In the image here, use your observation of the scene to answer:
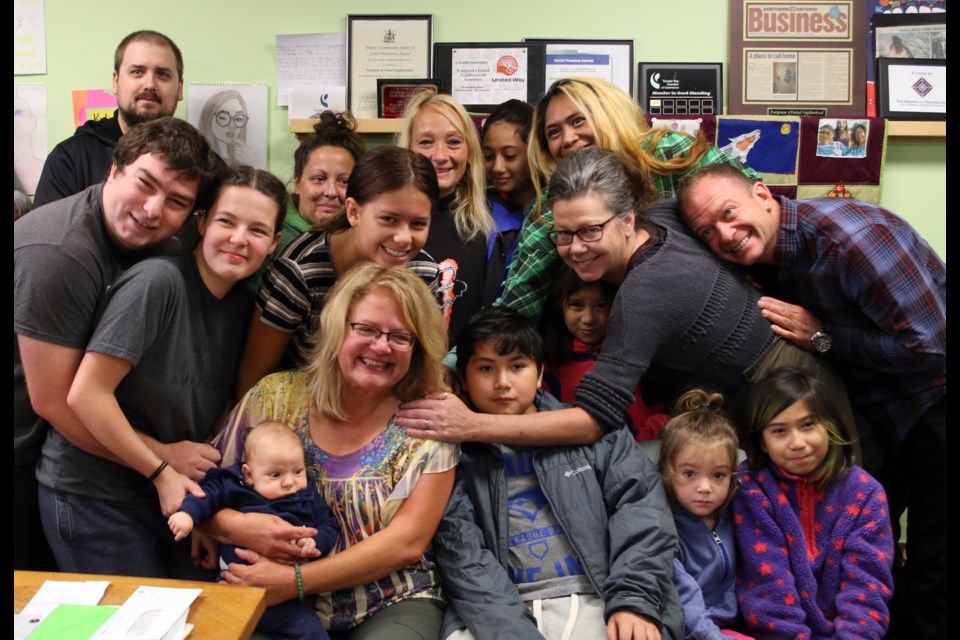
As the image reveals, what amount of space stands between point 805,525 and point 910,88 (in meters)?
2.06

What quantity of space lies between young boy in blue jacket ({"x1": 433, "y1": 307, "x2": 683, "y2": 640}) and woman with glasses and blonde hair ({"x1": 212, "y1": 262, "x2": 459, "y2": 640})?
11cm

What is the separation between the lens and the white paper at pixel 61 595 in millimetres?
1221

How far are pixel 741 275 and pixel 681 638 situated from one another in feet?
2.87

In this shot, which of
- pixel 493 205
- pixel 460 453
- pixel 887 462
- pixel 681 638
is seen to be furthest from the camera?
pixel 493 205

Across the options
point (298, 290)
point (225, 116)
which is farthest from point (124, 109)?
point (298, 290)

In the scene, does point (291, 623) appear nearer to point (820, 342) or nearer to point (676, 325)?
point (676, 325)

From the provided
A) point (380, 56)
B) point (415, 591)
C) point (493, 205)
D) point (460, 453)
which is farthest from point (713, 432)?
point (380, 56)

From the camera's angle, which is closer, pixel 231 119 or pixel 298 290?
pixel 298 290

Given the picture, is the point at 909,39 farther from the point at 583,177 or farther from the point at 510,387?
the point at 510,387

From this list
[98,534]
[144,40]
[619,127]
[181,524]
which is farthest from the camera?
[144,40]

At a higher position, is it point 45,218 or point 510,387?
point 45,218

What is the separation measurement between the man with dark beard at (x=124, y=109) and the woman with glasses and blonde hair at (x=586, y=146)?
1437mm

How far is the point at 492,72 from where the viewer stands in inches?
120

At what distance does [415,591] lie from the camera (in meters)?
1.70
